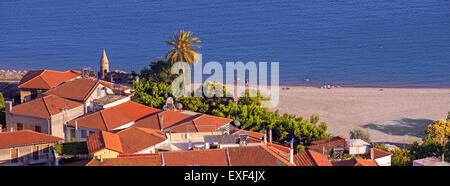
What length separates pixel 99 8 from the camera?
142m

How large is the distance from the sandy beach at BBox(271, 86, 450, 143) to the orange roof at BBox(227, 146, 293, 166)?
20227 millimetres

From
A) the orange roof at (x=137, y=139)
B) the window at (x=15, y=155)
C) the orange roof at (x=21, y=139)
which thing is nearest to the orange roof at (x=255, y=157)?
the orange roof at (x=137, y=139)

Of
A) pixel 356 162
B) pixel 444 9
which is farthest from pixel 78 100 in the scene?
pixel 444 9

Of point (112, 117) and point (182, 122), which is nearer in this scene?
point (182, 122)

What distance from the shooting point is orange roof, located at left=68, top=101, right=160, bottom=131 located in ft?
98.3

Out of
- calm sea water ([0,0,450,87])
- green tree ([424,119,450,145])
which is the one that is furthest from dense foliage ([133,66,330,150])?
calm sea water ([0,0,450,87])

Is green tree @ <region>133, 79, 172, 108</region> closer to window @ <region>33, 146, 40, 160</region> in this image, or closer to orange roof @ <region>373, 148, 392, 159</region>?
window @ <region>33, 146, 40, 160</region>

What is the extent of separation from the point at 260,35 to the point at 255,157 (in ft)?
308

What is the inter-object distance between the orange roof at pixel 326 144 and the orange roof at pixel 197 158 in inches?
359

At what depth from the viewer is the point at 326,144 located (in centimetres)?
2875

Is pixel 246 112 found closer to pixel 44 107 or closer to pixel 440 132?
pixel 440 132

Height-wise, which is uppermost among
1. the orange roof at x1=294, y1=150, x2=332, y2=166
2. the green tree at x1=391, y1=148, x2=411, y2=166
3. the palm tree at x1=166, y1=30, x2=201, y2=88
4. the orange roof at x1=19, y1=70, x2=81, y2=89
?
the palm tree at x1=166, y1=30, x2=201, y2=88

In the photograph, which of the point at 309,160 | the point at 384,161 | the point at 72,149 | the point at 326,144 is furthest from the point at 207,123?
the point at 384,161
